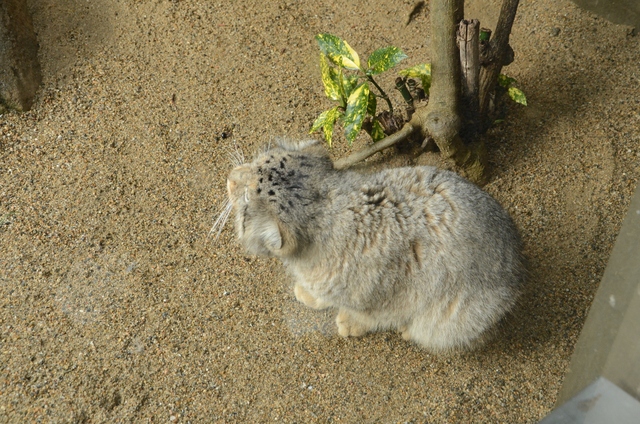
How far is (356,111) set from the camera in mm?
3348

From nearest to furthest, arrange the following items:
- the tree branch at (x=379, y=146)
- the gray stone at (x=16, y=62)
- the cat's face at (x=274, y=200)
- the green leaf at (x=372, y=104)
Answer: the cat's face at (x=274, y=200), the green leaf at (x=372, y=104), the tree branch at (x=379, y=146), the gray stone at (x=16, y=62)

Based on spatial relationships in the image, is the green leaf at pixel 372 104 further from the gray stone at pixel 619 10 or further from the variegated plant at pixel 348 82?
the gray stone at pixel 619 10

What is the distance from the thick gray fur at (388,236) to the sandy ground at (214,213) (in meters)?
0.46

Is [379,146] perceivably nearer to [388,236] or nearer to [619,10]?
[388,236]

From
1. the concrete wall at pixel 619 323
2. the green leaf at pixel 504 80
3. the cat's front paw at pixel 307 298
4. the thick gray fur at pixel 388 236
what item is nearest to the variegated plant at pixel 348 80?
the thick gray fur at pixel 388 236

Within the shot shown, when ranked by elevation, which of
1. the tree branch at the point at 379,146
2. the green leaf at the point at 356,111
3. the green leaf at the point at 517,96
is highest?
the green leaf at the point at 356,111

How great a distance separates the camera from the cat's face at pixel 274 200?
2701mm

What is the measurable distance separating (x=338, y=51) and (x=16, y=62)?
2365 millimetres

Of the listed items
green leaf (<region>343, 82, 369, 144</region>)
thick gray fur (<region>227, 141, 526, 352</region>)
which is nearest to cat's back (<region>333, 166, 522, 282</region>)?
thick gray fur (<region>227, 141, 526, 352</region>)

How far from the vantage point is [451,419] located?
3.02 m

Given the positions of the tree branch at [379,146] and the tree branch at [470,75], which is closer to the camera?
the tree branch at [470,75]

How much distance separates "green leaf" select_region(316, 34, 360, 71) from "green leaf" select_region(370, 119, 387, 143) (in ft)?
1.44

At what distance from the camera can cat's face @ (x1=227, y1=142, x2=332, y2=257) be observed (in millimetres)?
2701

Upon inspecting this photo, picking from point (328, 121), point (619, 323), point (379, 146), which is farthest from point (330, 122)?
point (619, 323)
